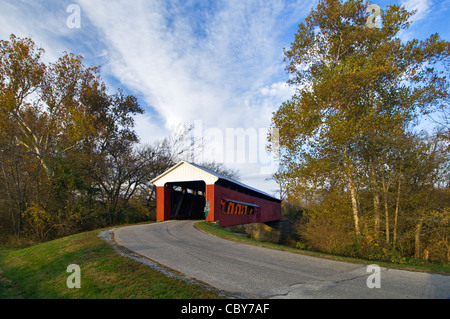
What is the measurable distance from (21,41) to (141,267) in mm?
21291

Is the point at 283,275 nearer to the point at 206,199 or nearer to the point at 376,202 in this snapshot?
the point at 376,202

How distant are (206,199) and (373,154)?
10.3m

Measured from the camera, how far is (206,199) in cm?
1833

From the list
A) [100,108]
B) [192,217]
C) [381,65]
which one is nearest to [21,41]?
[100,108]

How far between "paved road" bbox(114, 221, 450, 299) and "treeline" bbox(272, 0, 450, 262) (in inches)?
192

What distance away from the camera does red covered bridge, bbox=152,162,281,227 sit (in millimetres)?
18578

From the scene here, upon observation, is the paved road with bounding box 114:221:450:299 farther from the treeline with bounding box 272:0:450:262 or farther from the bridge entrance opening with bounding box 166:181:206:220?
the bridge entrance opening with bounding box 166:181:206:220

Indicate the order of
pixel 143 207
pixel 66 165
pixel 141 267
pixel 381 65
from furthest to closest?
pixel 143 207 → pixel 66 165 → pixel 381 65 → pixel 141 267

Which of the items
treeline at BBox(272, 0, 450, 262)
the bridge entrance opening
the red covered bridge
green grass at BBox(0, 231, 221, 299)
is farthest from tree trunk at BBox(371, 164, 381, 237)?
the bridge entrance opening

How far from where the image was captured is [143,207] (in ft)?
83.4

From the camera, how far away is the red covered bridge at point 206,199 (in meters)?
18.6

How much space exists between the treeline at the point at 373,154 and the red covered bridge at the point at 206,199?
663cm

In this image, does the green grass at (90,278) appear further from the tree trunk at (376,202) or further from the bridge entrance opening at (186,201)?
the bridge entrance opening at (186,201)
